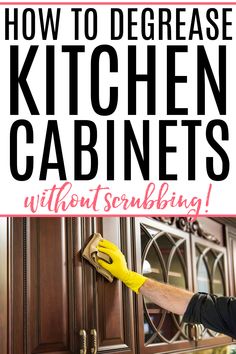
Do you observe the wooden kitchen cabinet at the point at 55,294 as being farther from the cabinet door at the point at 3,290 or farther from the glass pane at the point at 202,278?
the glass pane at the point at 202,278

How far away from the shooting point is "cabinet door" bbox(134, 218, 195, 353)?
2.13 meters

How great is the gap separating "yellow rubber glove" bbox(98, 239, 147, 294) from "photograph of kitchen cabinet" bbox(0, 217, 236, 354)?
0.14ft

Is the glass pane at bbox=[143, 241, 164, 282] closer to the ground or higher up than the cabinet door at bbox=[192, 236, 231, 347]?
higher up

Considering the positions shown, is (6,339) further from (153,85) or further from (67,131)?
(153,85)

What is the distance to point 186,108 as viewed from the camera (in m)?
1.63

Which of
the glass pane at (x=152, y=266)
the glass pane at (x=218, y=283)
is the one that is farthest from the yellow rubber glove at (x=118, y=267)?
the glass pane at (x=218, y=283)

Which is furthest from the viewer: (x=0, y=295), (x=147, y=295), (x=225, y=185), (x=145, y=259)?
(x=145, y=259)

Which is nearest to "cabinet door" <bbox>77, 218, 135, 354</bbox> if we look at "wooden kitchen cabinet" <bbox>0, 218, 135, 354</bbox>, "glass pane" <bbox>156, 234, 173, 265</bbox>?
"wooden kitchen cabinet" <bbox>0, 218, 135, 354</bbox>

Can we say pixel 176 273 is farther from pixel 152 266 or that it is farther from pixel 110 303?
pixel 110 303

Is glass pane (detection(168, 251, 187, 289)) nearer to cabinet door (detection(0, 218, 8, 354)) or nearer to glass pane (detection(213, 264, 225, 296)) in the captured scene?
glass pane (detection(213, 264, 225, 296))

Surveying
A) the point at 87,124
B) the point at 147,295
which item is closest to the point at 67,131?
the point at 87,124

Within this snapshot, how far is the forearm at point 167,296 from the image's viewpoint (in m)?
1.94

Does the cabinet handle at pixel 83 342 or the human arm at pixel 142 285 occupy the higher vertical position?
the human arm at pixel 142 285

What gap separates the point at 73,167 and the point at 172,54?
42cm
